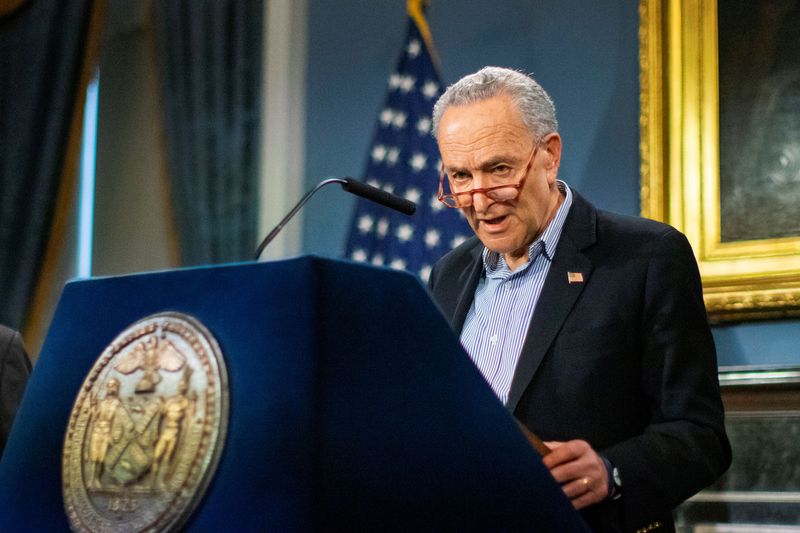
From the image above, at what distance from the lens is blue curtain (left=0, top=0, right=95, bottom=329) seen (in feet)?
19.5

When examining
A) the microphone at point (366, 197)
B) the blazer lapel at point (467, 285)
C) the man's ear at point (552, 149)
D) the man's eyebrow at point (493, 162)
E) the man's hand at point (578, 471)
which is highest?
the man's ear at point (552, 149)

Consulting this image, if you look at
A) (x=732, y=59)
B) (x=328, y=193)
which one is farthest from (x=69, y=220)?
(x=732, y=59)

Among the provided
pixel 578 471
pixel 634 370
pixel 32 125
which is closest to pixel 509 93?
pixel 634 370

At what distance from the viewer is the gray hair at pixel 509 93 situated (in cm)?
235

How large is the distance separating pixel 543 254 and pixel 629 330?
37cm

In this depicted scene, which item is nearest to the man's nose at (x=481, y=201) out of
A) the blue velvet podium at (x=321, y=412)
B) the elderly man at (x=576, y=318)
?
the elderly man at (x=576, y=318)

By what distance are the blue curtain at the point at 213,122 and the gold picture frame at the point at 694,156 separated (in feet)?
7.03

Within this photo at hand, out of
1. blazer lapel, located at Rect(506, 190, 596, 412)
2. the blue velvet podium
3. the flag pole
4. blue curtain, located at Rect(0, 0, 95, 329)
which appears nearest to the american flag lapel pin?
blazer lapel, located at Rect(506, 190, 596, 412)

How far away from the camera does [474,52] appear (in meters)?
5.19

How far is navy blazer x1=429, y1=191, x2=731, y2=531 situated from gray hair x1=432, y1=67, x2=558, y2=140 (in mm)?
363

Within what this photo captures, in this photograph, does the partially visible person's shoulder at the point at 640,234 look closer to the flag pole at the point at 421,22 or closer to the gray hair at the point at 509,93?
the gray hair at the point at 509,93

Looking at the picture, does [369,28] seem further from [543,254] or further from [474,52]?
[543,254]

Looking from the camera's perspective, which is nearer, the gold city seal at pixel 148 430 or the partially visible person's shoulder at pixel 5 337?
the gold city seal at pixel 148 430

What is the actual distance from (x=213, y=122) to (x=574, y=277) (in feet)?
12.7
